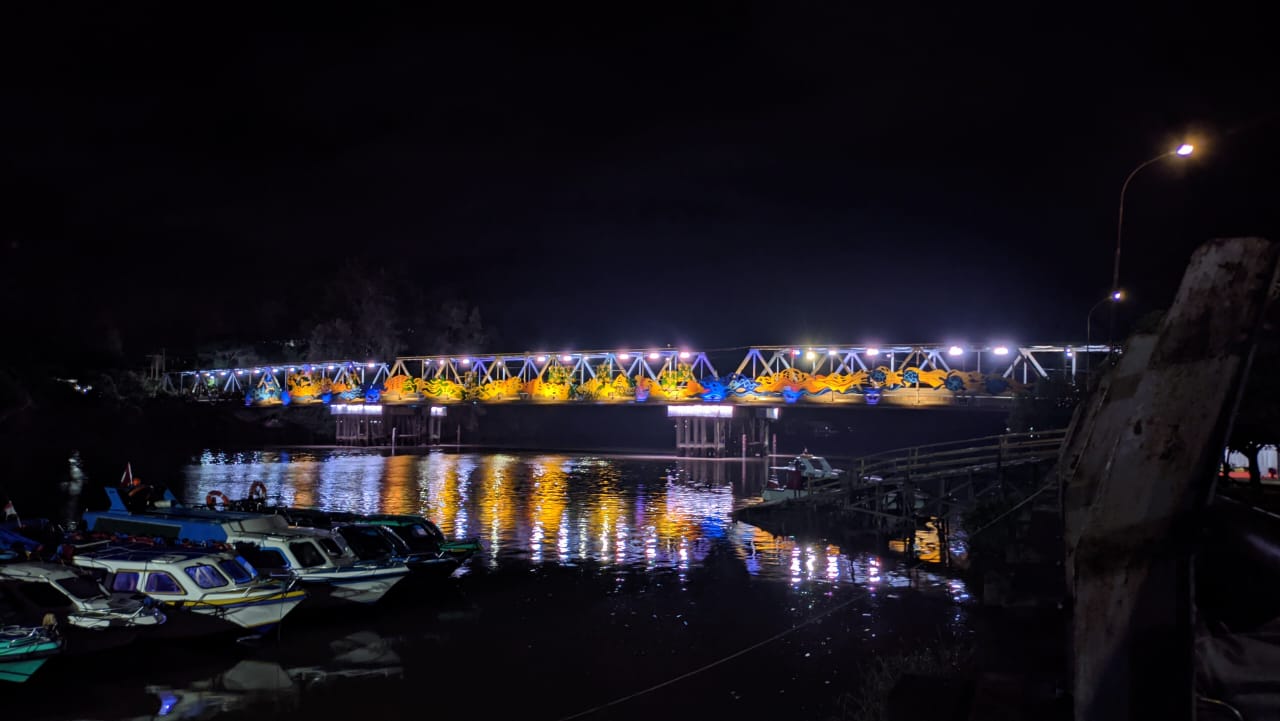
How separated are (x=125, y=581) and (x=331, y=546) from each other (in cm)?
494

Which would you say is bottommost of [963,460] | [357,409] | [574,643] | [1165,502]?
[574,643]

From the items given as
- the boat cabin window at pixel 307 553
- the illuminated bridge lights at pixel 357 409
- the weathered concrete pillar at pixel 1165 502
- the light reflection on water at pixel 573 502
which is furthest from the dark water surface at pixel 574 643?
the illuminated bridge lights at pixel 357 409

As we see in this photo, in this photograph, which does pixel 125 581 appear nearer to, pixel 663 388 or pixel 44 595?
pixel 44 595

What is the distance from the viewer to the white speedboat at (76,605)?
16.1 meters

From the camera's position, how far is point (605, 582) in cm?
2555

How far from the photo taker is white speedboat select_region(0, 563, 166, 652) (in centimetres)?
1608

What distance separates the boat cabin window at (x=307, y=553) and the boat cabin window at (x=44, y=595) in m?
5.36

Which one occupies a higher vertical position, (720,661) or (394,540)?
(394,540)

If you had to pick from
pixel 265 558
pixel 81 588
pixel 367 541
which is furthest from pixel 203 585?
pixel 367 541

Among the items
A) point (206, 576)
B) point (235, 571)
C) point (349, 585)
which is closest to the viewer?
point (206, 576)

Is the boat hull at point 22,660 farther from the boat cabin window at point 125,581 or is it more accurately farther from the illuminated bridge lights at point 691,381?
the illuminated bridge lights at point 691,381

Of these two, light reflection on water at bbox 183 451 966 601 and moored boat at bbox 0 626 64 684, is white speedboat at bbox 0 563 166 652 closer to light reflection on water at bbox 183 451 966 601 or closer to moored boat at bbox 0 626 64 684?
moored boat at bbox 0 626 64 684

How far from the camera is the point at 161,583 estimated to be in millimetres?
18547

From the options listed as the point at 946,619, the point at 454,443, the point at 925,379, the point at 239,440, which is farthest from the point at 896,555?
the point at 239,440
